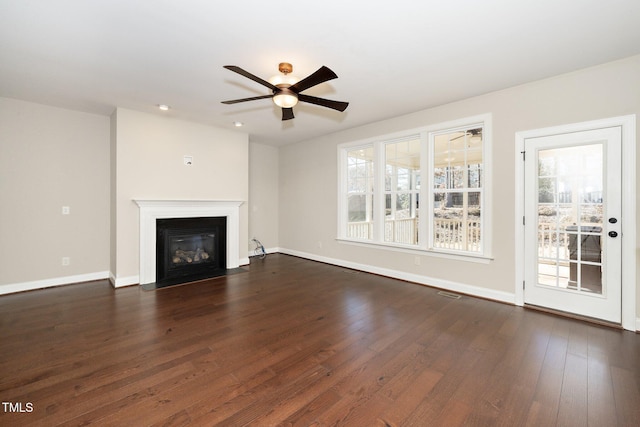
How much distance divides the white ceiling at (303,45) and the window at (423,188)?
669mm

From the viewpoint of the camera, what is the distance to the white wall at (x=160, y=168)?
13.6 feet

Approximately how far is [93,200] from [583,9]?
623cm

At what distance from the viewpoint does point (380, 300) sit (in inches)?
140

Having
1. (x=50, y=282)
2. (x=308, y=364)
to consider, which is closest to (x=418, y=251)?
(x=308, y=364)

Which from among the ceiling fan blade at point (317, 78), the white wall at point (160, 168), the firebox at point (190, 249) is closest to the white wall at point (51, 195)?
the white wall at point (160, 168)

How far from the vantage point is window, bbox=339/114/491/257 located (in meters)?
3.83

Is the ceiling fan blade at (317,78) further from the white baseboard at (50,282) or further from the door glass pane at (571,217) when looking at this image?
the white baseboard at (50,282)

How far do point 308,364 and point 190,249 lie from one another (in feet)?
11.7

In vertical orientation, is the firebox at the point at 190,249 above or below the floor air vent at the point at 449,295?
above

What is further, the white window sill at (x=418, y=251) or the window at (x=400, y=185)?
the window at (x=400, y=185)

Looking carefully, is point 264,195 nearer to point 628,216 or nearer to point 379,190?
point 379,190

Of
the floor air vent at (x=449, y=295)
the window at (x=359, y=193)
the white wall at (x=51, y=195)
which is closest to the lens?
the floor air vent at (x=449, y=295)

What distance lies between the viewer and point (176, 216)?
15.1 ft

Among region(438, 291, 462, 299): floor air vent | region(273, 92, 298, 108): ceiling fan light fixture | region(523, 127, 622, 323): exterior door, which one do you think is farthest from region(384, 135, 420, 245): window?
region(273, 92, 298, 108): ceiling fan light fixture
